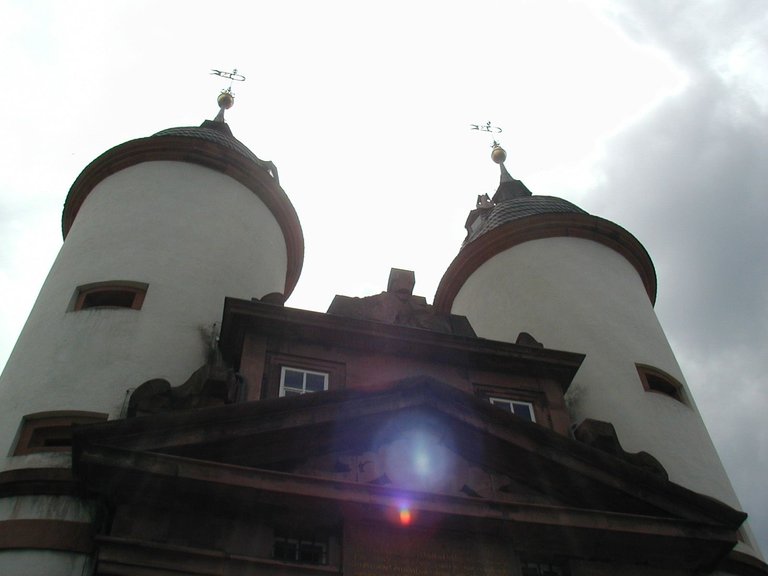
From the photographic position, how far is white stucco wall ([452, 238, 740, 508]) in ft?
50.2

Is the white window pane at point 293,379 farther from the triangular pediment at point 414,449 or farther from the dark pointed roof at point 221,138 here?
the dark pointed roof at point 221,138

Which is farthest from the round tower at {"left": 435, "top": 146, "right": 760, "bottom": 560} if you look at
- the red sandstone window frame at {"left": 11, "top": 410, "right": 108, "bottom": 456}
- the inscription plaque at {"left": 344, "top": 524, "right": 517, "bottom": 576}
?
the red sandstone window frame at {"left": 11, "top": 410, "right": 108, "bottom": 456}

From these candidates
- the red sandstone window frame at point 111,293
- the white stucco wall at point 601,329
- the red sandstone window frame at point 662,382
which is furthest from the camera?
the red sandstone window frame at point 662,382

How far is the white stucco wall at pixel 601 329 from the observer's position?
50.2 feet

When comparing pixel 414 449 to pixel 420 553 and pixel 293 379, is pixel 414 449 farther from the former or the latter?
pixel 293 379

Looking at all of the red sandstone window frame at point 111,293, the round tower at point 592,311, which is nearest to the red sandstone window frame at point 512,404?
the round tower at point 592,311

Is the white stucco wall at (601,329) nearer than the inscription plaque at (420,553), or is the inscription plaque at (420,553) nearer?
the inscription plaque at (420,553)

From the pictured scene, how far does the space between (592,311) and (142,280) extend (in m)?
8.88

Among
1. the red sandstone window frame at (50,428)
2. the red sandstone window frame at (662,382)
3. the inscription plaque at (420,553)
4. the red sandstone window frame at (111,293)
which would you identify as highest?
the red sandstone window frame at (111,293)

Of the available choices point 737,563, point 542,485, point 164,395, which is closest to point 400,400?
point 542,485

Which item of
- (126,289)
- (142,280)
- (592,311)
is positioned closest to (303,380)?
(142,280)

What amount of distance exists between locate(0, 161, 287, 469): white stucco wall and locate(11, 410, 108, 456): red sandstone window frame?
108 mm

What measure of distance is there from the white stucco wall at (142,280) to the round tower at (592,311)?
4880 millimetres

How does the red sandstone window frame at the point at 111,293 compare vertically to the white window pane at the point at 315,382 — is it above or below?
above
